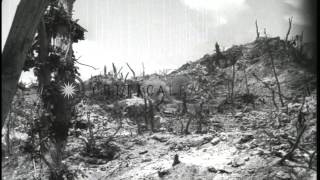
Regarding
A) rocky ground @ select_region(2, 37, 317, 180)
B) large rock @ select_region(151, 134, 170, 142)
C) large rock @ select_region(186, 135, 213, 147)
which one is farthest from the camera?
large rock @ select_region(151, 134, 170, 142)

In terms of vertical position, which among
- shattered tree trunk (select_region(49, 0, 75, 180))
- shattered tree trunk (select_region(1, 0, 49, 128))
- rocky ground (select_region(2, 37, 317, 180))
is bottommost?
rocky ground (select_region(2, 37, 317, 180))

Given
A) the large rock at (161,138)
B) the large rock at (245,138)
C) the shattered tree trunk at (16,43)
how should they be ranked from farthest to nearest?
the large rock at (161,138) < the large rock at (245,138) < the shattered tree trunk at (16,43)

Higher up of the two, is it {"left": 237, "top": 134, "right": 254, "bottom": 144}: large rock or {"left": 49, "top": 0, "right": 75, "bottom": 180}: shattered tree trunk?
{"left": 49, "top": 0, "right": 75, "bottom": 180}: shattered tree trunk

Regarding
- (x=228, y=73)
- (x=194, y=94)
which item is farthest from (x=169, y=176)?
(x=228, y=73)

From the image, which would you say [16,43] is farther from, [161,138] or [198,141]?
[161,138]

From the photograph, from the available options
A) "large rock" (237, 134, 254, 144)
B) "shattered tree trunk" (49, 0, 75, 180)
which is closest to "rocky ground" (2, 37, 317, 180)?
"large rock" (237, 134, 254, 144)

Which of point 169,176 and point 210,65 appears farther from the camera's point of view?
point 210,65

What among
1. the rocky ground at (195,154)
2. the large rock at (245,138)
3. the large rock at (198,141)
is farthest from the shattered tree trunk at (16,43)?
the large rock at (198,141)

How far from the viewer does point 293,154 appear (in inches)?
311

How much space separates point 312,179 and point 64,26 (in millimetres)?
5021

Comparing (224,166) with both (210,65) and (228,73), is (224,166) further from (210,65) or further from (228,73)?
(210,65)

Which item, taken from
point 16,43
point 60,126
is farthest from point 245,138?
point 16,43

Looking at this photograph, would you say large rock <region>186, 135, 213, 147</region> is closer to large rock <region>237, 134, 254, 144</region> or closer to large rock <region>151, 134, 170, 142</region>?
large rock <region>151, 134, 170, 142</region>

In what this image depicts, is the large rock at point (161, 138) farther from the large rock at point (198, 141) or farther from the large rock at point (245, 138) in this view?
the large rock at point (245, 138)
